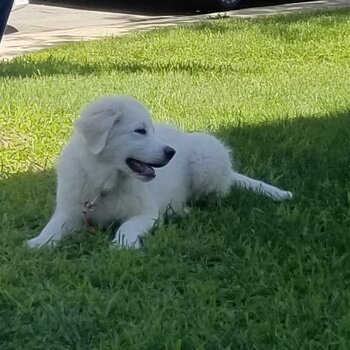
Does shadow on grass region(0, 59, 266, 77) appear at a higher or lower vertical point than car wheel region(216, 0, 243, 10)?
higher

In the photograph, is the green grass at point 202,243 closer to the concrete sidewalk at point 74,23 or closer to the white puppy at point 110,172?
the white puppy at point 110,172

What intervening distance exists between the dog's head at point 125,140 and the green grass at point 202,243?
36cm

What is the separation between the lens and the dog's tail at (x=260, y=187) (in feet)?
18.6

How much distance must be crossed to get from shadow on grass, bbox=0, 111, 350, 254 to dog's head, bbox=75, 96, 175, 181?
0.44 meters

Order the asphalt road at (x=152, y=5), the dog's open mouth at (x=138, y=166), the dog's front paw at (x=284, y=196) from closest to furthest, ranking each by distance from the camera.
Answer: the dog's open mouth at (x=138, y=166) → the dog's front paw at (x=284, y=196) → the asphalt road at (x=152, y=5)

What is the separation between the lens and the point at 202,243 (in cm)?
487

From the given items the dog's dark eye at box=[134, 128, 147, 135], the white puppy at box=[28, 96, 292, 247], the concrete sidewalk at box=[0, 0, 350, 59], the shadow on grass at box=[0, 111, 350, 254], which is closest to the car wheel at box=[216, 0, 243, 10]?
the concrete sidewalk at box=[0, 0, 350, 59]

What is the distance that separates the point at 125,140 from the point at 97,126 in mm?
185

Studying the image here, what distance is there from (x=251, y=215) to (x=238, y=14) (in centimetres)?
1183

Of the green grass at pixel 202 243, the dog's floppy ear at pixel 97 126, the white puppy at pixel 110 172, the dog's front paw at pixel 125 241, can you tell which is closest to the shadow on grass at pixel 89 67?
the green grass at pixel 202 243

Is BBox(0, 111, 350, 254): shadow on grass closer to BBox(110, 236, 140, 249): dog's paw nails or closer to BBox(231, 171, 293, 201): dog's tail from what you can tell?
BBox(231, 171, 293, 201): dog's tail

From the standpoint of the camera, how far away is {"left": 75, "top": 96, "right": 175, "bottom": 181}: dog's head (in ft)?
16.1

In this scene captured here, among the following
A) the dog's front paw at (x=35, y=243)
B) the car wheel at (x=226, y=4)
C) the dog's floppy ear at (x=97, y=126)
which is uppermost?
the dog's floppy ear at (x=97, y=126)

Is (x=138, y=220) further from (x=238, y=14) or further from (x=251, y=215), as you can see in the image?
Result: (x=238, y=14)
